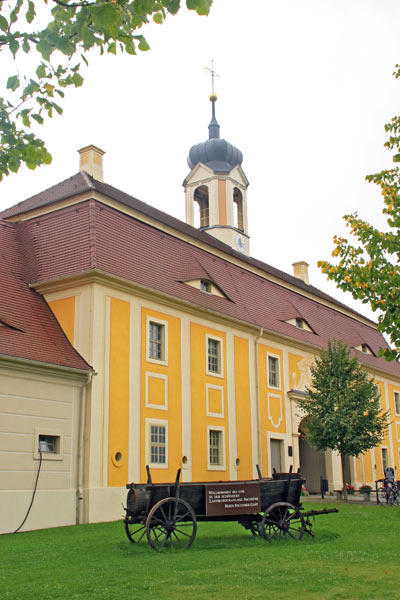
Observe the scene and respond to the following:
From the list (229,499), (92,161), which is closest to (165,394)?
(229,499)

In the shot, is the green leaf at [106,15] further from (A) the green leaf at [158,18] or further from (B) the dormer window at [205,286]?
(B) the dormer window at [205,286]

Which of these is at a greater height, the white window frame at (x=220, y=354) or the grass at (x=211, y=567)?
the white window frame at (x=220, y=354)

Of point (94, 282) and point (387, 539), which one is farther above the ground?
point (94, 282)

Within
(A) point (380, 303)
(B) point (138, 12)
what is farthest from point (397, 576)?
(B) point (138, 12)

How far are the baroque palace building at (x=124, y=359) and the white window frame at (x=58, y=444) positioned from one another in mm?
28

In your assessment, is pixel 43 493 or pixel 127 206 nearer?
pixel 43 493

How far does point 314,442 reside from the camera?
1008 inches

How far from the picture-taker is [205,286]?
1014 inches

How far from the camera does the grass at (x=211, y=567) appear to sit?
7.90 meters

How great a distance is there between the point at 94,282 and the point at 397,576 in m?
13.3

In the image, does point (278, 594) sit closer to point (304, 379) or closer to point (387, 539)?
point (387, 539)

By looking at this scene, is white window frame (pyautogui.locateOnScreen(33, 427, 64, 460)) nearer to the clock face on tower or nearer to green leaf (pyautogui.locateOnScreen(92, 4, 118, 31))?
green leaf (pyautogui.locateOnScreen(92, 4, 118, 31))

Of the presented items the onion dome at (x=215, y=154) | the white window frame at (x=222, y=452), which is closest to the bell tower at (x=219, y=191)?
the onion dome at (x=215, y=154)

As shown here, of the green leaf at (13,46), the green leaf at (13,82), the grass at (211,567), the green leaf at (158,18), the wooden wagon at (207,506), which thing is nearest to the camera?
the green leaf at (158,18)
